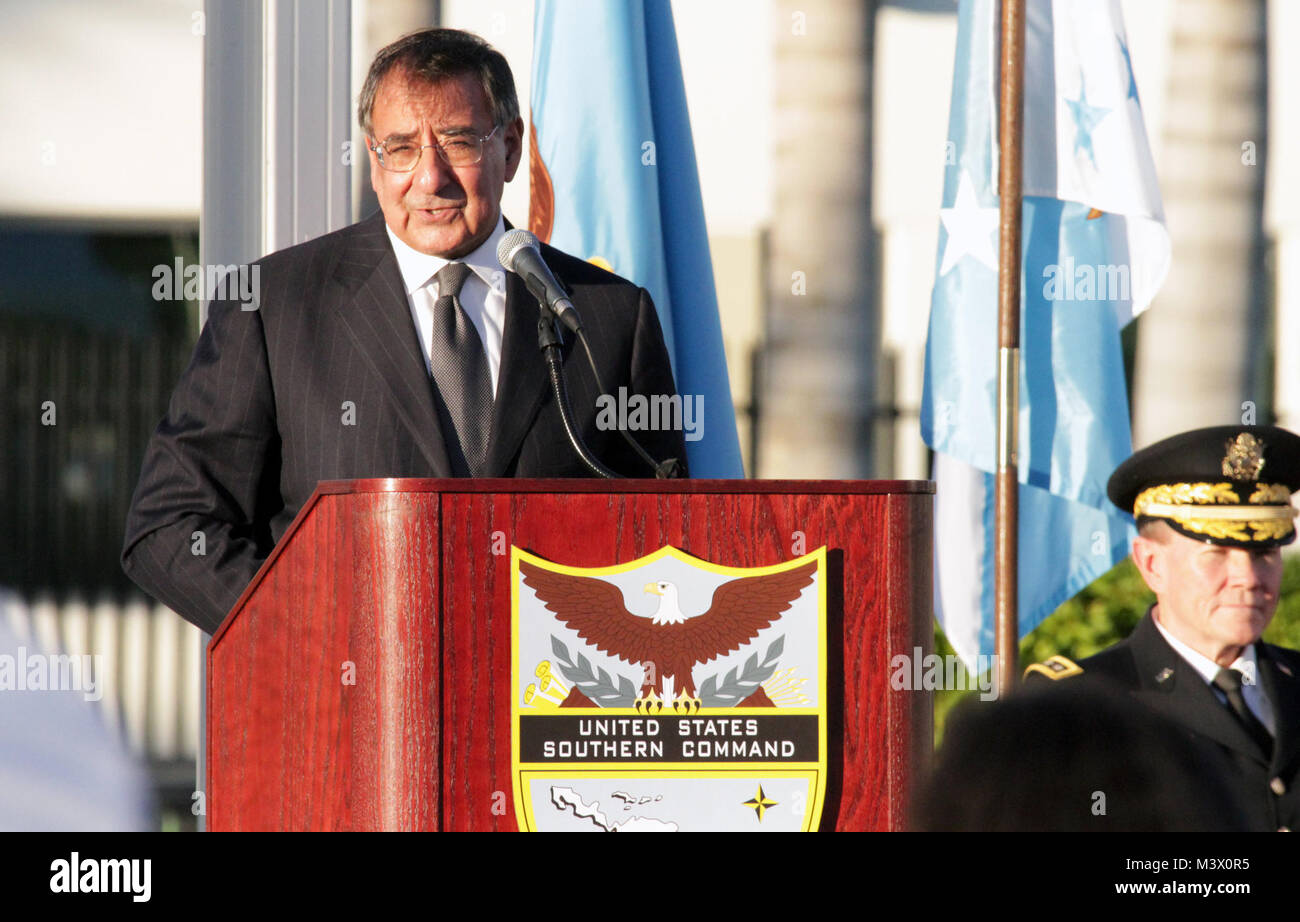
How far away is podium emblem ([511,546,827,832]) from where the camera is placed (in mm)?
1643

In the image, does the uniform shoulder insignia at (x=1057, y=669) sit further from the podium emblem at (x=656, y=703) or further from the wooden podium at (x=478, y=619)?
the podium emblem at (x=656, y=703)

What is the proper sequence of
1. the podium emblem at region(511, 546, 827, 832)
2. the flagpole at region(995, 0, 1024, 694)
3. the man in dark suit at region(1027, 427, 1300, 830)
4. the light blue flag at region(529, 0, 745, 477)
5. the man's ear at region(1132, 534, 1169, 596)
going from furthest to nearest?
the light blue flag at region(529, 0, 745, 477)
the flagpole at region(995, 0, 1024, 694)
the man's ear at region(1132, 534, 1169, 596)
the man in dark suit at region(1027, 427, 1300, 830)
the podium emblem at region(511, 546, 827, 832)

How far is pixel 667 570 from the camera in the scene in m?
1.67

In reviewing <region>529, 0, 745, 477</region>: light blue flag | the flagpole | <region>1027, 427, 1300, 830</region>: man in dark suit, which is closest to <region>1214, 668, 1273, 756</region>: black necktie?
<region>1027, 427, 1300, 830</region>: man in dark suit

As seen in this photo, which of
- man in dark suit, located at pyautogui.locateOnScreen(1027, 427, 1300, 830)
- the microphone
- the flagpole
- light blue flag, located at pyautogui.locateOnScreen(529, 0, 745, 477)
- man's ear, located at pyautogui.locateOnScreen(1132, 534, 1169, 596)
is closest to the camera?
the microphone

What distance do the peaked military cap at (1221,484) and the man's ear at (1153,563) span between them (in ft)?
0.17

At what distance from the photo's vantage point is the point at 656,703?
1.66 meters

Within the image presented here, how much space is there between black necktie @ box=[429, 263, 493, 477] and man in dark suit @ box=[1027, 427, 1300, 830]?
1070mm

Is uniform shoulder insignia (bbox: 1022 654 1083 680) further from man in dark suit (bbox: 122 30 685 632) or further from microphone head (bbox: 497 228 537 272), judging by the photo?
microphone head (bbox: 497 228 537 272)

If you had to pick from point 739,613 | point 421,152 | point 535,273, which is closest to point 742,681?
point 739,613

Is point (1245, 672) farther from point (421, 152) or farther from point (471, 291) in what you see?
point (421, 152)

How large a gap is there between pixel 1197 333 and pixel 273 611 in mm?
5905

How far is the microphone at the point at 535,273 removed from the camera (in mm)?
1979

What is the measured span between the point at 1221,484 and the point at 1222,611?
9.6 inches
